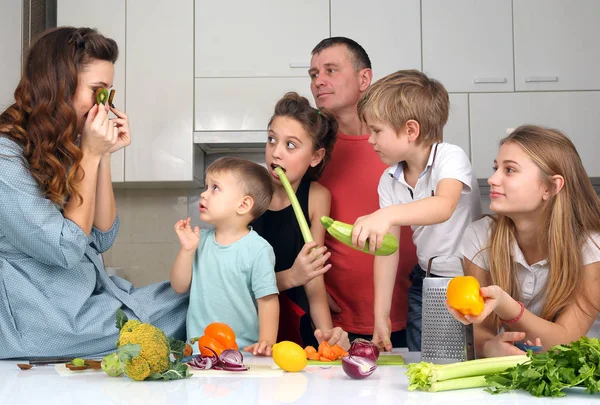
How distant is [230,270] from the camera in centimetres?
161

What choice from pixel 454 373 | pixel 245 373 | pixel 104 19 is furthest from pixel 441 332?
pixel 104 19

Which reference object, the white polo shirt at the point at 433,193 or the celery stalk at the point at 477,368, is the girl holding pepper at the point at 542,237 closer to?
the white polo shirt at the point at 433,193

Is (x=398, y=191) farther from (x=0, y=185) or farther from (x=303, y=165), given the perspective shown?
(x=0, y=185)

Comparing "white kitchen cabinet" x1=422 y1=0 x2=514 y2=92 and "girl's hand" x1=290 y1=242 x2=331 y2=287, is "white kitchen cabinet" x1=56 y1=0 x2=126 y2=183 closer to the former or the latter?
"white kitchen cabinet" x1=422 y1=0 x2=514 y2=92

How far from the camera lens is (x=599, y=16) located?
2934 millimetres

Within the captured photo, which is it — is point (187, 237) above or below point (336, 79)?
below

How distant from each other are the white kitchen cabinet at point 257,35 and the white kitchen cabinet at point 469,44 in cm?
45

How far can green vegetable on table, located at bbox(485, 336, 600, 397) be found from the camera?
3.03 ft

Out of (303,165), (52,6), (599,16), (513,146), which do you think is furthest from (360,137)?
(52,6)

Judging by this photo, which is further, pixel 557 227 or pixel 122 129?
pixel 122 129

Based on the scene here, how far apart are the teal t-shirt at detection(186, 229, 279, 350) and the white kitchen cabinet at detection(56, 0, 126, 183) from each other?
1.53 meters

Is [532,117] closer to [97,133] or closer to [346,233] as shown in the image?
[346,233]

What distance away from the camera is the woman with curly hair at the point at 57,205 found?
133 centimetres

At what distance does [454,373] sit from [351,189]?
3.57ft
